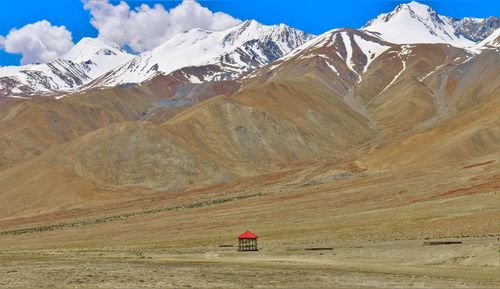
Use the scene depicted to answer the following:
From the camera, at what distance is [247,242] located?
171 ft

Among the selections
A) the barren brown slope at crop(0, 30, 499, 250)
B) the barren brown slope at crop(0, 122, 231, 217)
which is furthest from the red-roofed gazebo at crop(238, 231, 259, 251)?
the barren brown slope at crop(0, 122, 231, 217)

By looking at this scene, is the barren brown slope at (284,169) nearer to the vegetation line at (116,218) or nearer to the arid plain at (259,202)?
the arid plain at (259,202)

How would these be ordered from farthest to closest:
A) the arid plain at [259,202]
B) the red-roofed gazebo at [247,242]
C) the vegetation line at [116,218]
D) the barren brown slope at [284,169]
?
the vegetation line at [116,218], the barren brown slope at [284,169], the red-roofed gazebo at [247,242], the arid plain at [259,202]

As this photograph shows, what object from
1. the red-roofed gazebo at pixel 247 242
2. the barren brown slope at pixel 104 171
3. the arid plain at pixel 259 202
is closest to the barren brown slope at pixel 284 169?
the barren brown slope at pixel 104 171

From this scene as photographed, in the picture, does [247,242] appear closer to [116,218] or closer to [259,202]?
[259,202]

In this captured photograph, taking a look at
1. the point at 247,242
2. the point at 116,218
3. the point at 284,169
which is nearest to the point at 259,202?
the point at 116,218

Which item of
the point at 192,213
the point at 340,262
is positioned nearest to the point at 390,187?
the point at 192,213

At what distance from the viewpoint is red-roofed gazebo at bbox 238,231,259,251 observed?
5100cm

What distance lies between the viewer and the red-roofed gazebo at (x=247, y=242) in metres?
51.0

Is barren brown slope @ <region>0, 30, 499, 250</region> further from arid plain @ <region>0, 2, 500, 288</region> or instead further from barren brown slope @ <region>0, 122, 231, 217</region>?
arid plain @ <region>0, 2, 500, 288</region>

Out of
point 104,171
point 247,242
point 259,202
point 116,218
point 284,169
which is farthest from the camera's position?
point 284,169

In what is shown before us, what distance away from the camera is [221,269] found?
3644cm

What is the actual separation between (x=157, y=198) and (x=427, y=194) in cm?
4925

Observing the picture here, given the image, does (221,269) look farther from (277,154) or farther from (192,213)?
(277,154)
